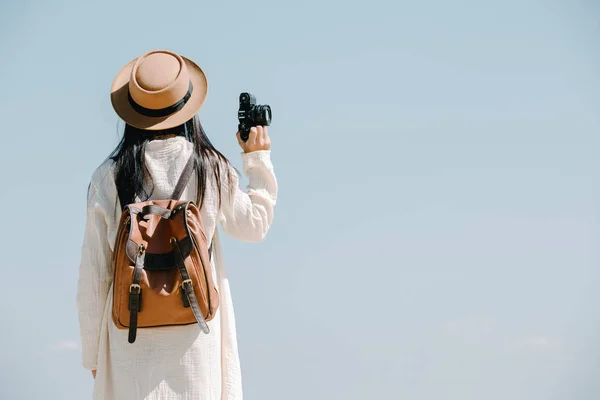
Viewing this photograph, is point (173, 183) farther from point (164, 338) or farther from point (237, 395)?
point (237, 395)

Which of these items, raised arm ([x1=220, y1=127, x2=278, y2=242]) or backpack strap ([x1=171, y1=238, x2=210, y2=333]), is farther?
raised arm ([x1=220, y1=127, x2=278, y2=242])

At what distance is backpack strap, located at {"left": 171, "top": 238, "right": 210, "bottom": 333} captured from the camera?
3646 mm

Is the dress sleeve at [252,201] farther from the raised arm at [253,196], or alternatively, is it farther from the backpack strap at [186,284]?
the backpack strap at [186,284]

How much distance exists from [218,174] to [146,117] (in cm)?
36

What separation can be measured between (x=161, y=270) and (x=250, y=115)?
875mm

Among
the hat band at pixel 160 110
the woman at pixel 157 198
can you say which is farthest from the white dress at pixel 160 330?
the hat band at pixel 160 110

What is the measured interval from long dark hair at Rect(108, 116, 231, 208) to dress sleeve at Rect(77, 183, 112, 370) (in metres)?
0.12

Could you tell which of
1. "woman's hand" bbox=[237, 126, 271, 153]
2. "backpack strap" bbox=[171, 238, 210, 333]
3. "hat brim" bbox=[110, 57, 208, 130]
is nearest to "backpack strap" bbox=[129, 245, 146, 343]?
"backpack strap" bbox=[171, 238, 210, 333]

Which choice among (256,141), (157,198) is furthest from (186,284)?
(256,141)

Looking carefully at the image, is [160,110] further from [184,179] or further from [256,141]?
[256,141]

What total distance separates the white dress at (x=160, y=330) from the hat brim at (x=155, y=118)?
0.08 meters

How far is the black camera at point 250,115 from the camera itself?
420 cm

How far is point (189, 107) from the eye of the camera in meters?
3.94

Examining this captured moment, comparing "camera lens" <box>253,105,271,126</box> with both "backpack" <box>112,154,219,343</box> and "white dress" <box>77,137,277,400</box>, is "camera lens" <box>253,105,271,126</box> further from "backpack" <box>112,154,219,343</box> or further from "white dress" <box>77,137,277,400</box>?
"backpack" <box>112,154,219,343</box>
